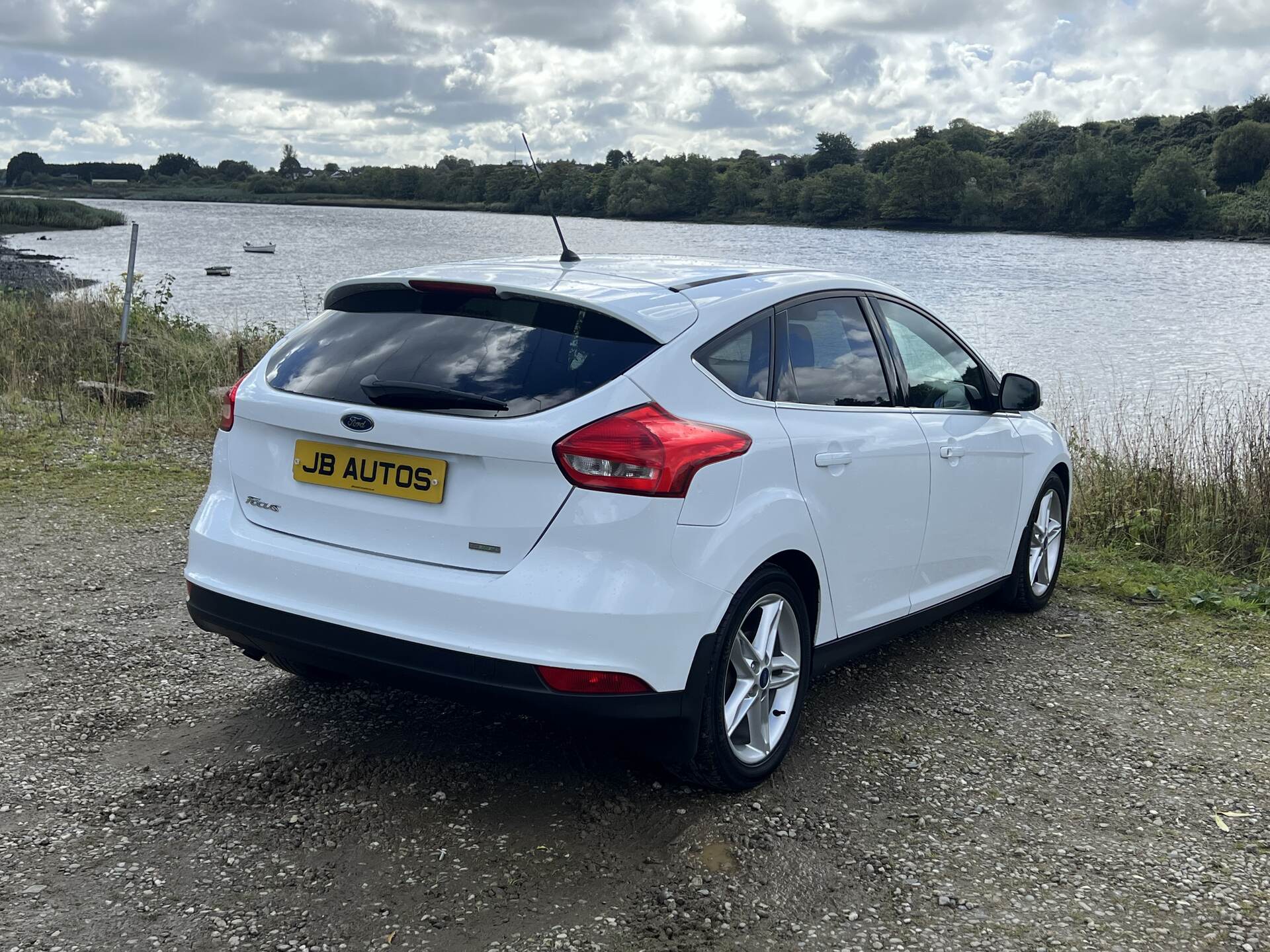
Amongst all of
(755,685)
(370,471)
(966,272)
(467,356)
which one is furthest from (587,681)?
(966,272)

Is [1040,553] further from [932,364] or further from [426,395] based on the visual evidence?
[426,395]

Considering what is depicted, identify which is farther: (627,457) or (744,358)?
(744,358)

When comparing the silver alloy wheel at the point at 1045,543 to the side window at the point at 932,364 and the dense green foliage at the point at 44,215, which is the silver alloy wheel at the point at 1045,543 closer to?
the side window at the point at 932,364

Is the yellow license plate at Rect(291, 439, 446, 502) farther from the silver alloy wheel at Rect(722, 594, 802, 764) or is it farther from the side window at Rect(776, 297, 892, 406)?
the side window at Rect(776, 297, 892, 406)

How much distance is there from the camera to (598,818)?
3.53 meters

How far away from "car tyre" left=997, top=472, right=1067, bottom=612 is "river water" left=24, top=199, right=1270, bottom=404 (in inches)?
183

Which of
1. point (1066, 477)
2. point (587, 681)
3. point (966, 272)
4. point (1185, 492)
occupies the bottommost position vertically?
point (587, 681)

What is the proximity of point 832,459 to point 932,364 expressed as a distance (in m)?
1.26

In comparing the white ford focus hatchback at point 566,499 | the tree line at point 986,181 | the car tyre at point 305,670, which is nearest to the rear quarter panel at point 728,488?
the white ford focus hatchback at point 566,499

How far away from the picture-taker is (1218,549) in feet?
25.7

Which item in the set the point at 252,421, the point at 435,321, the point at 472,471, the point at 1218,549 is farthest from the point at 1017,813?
the point at 1218,549

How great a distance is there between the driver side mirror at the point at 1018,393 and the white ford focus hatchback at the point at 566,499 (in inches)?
49.7

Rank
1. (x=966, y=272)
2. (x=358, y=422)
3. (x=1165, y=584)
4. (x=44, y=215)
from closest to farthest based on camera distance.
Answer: (x=358, y=422) → (x=1165, y=584) → (x=966, y=272) → (x=44, y=215)

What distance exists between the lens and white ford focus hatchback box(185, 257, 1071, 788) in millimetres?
3127
